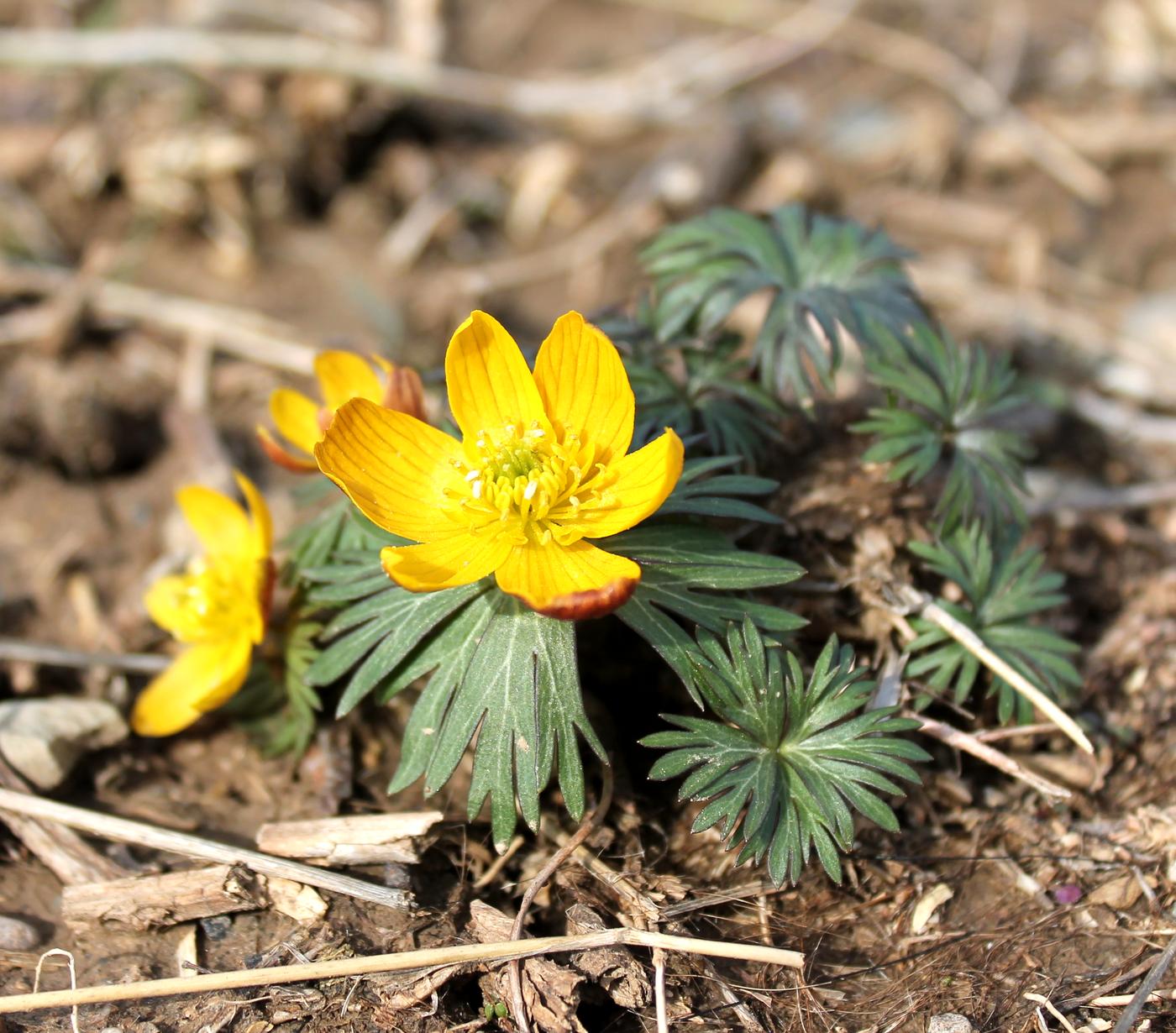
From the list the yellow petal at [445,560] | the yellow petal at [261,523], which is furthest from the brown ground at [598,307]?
the yellow petal at [445,560]

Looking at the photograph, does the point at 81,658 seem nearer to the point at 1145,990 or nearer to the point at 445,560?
the point at 445,560

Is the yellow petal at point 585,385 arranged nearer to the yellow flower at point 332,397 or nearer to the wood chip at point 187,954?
the yellow flower at point 332,397

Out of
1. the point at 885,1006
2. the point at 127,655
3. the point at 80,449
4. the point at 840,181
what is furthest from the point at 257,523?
the point at 840,181

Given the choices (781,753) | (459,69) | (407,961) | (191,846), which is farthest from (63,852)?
(459,69)

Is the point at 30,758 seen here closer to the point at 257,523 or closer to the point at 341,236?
the point at 257,523

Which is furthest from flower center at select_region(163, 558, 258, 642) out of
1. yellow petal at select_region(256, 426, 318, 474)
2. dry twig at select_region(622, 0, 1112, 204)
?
dry twig at select_region(622, 0, 1112, 204)
